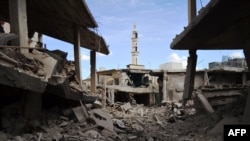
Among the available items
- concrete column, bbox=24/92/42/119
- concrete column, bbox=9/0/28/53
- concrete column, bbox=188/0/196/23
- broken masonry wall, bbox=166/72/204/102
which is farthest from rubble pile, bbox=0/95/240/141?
broken masonry wall, bbox=166/72/204/102

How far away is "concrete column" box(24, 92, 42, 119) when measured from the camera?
22.4ft

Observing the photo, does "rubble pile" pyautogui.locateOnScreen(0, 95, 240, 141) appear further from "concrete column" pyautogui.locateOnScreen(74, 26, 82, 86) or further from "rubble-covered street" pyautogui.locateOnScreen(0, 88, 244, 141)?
"concrete column" pyautogui.locateOnScreen(74, 26, 82, 86)

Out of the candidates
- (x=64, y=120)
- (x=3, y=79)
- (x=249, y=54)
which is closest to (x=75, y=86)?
(x=64, y=120)

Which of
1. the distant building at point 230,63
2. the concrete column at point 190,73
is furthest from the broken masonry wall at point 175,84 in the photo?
the concrete column at point 190,73

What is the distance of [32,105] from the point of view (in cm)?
700

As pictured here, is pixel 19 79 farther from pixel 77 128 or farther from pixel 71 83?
pixel 71 83

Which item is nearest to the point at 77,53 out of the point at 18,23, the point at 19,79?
the point at 18,23

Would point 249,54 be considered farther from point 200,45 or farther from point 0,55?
point 0,55

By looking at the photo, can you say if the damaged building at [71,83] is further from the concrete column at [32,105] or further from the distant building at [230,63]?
the distant building at [230,63]

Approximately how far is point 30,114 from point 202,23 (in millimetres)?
4441

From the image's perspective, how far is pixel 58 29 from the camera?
1139cm

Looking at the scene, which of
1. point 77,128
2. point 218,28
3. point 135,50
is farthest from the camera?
point 135,50

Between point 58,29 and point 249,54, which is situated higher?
point 58,29

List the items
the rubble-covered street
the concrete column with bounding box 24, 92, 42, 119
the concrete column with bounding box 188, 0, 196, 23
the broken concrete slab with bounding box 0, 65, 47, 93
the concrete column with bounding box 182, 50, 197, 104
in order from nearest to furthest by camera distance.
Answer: the broken concrete slab with bounding box 0, 65, 47, 93, the rubble-covered street, the concrete column with bounding box 24, 92, 42, 119, the concrete column with bounding box 188, 0, 196, 23, the concrete column with bounding box 182, 50, 197, 104
